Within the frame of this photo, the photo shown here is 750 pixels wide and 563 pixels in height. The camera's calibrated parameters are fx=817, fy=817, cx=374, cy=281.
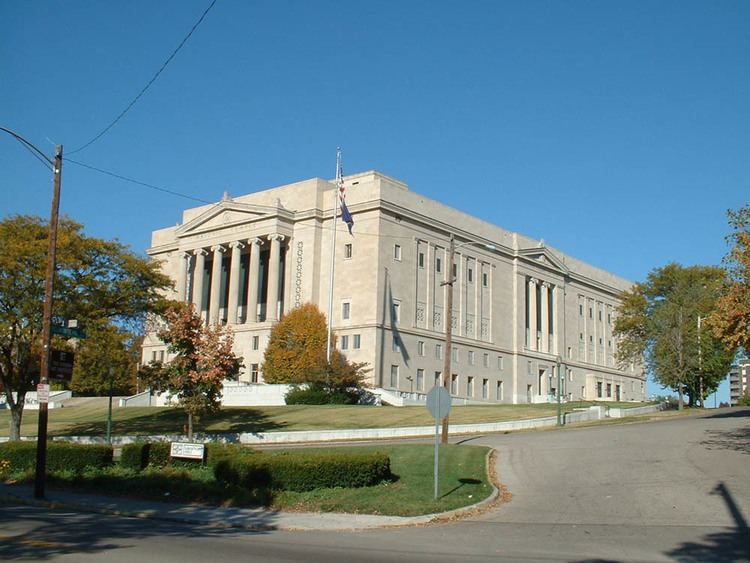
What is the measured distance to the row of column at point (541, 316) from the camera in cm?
9738

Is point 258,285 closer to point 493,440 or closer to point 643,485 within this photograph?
point 493,440

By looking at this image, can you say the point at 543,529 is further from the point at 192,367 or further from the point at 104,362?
the point at 104,362

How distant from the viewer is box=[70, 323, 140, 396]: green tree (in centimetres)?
4303

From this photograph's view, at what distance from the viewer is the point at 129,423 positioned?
188 feet

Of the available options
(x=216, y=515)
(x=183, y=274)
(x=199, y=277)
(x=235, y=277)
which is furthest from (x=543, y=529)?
(x=183, y=274)

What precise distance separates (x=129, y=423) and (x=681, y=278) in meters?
53.1

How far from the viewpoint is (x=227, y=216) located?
87.2 metres

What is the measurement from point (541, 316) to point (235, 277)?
125 ft

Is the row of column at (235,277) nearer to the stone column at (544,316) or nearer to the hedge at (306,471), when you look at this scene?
the stone column at (544,316)

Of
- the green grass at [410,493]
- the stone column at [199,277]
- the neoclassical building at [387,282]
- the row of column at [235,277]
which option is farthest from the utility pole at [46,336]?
the stone column at [199,277]

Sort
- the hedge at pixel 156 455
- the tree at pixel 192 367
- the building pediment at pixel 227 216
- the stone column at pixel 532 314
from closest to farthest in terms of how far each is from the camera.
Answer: the hedge at pixel 156 455, the tree at pixel 192 367, the building pediment at pixel 227 216, the stone column at pixel 532 314

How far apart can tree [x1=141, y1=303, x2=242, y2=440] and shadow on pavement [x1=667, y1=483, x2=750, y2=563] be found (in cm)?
2624

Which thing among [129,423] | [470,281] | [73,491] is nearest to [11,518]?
[73,491]

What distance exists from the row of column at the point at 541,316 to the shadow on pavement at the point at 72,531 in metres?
79.7
